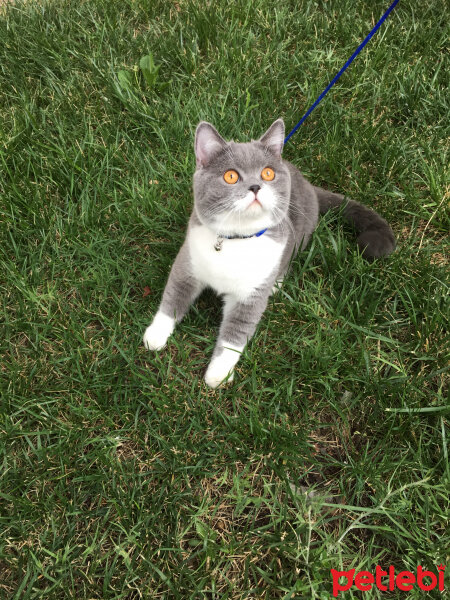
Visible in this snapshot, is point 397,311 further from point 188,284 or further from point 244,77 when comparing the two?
point 244,77

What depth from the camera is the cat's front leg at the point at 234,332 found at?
207 cm

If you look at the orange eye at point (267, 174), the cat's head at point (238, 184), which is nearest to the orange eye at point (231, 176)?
the cat's head at point (238, 184)

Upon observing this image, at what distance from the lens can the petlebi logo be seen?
153 centimetres

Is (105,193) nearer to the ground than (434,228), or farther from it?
nearer to the ground

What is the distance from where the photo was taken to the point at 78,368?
204cm

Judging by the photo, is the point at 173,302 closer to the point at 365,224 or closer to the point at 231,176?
the point at 231,176

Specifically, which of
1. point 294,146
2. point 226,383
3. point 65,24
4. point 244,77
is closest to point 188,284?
point 226,383

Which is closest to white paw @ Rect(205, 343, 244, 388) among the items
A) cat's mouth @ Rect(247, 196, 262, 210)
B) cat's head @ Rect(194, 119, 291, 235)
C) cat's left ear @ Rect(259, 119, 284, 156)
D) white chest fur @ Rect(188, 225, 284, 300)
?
white chest fur @ Rect(188, 225, 284, 300)

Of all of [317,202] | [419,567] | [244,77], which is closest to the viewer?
[419,567]

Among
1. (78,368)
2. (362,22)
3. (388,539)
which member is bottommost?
(78,368)

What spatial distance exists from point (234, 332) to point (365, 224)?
1.02 metres

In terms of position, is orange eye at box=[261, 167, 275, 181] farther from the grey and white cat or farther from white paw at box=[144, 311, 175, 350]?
white paw at box=[144, 311, 175, 350]

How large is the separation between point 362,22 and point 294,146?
1461 mm

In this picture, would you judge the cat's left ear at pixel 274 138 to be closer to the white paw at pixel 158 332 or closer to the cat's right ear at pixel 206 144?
the cat's right ear at pixel 206 144
